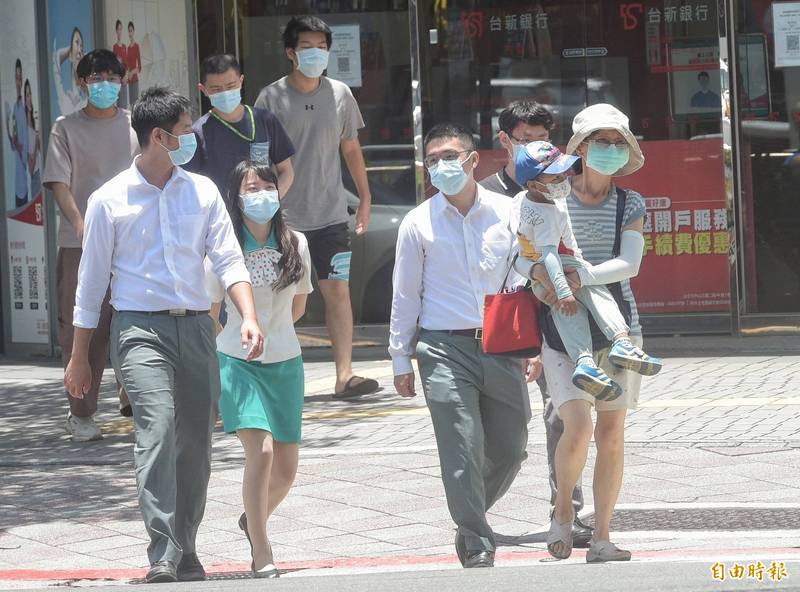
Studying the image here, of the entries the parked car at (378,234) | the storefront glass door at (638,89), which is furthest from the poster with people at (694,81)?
the parked car at (378,234)

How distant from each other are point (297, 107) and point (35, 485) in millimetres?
3089

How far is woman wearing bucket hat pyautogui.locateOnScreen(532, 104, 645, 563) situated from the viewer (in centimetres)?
616

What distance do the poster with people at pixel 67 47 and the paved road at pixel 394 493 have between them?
2.94 metres

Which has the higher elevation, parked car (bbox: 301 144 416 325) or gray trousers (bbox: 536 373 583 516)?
parked car (bbox: 301 144 416 325)

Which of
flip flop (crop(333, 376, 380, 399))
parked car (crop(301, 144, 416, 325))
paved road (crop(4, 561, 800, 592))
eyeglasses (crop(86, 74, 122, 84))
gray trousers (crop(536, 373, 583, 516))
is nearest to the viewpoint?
paved road (crop(4, 561, 800, 592))

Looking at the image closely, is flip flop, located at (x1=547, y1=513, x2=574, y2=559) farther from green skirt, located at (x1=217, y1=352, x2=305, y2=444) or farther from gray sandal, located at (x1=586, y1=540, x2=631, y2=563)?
green skirt, located at (x1=217, y1=352, x2=305, y2=444)

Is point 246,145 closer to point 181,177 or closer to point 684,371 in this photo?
point 181,177

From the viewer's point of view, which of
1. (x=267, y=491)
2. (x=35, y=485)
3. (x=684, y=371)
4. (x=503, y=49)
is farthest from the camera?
(x=503, y=49)

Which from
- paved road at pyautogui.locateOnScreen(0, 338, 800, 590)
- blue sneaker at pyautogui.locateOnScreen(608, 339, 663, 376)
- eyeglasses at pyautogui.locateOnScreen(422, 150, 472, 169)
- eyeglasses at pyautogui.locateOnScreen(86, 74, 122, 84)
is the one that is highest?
eyeglasses at pyautogui.locateOnScreen(86, 74, 122, 84)

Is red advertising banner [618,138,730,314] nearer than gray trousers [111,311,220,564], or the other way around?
gray trousers [111,311,220,564]

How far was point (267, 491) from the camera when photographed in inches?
248

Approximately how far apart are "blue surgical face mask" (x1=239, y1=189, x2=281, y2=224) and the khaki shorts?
128 cm

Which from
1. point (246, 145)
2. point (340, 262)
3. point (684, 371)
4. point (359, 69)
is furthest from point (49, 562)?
point (359, 69)

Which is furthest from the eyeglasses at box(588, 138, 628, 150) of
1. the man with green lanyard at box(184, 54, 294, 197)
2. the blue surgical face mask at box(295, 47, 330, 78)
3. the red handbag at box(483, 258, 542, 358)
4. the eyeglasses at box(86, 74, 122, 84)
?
the blue surgical face mask at box(295, 47, 330, 78)
